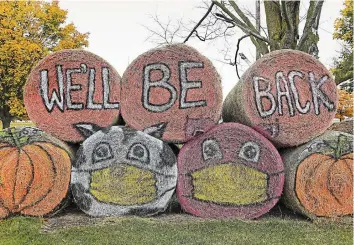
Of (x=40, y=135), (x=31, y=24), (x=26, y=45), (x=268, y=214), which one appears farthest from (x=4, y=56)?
(x=268, y=214)

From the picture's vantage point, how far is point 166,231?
4648mm

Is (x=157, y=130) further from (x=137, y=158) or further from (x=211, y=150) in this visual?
(x=211, y=150)

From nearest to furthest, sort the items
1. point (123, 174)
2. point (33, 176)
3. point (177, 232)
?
point (177, 232) → point (33, 176) → point (123, 174)

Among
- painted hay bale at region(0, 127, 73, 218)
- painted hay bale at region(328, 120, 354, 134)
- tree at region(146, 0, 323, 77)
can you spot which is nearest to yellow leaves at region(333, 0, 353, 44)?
tree at region(146, 0, 323, 77)

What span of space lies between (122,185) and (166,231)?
34.6 inches

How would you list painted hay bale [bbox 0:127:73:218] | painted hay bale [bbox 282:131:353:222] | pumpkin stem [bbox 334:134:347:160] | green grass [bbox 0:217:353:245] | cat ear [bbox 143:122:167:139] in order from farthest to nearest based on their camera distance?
1. cat ear [bbox 143:122:167:139]
2. pumpkin stem [bbox 334:134:347:160]
3. painted hay bale [bbox 282:131:353:222]
4. painted hay bale [bbox 0:127:73:218]
5. green grass [bbox 0:217:353:245]

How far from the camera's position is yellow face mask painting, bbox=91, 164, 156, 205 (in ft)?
17.1

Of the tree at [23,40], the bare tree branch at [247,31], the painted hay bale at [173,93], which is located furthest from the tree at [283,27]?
the tree at [23,40]

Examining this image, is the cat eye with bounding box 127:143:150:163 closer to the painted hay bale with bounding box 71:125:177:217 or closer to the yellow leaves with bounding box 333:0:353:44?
the painted hay bale with bounding box 71:125:177:217

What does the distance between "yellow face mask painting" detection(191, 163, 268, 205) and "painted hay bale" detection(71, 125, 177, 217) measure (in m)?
0.36

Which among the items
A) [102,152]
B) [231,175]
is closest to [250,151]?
[231,175]

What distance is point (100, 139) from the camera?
208 inches

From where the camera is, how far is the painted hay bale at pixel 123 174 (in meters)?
5.21

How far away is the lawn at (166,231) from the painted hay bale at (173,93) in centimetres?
110
